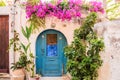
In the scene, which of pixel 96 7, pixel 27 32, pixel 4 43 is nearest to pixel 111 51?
pixel 96 7

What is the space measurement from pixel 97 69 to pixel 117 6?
5.51 metres

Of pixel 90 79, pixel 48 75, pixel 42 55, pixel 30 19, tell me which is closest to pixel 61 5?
pixel 30 19

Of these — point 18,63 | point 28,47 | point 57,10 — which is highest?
point 57,10

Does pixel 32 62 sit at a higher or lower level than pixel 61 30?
lower

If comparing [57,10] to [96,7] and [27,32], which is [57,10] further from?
[96,7]

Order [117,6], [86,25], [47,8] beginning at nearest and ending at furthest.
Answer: [86,25], [47,8], [117,6]

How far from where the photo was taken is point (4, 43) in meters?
13.4

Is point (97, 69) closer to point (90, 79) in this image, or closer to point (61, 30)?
point (90, 79)

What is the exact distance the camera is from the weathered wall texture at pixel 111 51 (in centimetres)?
886

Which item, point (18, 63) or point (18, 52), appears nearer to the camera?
point (18, 63)

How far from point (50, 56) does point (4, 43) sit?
247 centimetres

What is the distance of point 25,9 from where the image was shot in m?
12.4

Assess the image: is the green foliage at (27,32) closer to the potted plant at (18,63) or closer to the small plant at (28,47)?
the small plant at (28,47)

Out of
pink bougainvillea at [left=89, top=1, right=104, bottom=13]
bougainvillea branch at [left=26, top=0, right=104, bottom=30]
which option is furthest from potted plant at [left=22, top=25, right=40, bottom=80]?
pink bougainvillea at [left=89, top=1, right=104, bottom=13]
